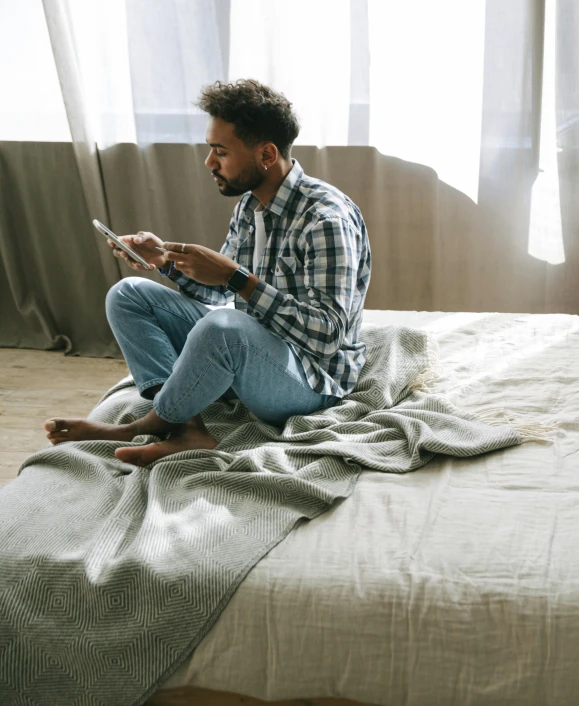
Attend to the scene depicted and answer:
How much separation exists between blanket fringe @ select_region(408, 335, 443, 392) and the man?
13 cm

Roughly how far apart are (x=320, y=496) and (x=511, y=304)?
1.68 m

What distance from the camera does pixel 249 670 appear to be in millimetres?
1107

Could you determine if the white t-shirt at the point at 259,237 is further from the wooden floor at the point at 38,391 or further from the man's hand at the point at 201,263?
the wooden floor at the point at 38,391

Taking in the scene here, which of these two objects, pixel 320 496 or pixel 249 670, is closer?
pixel 249 670

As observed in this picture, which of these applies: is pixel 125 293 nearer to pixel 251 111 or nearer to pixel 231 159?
pixel 231 159

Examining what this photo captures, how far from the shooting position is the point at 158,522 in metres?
1.27

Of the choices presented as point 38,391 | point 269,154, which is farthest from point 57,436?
point 38,391

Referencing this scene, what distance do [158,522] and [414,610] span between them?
425 mm

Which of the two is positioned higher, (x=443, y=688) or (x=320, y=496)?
(x=320, y=496)

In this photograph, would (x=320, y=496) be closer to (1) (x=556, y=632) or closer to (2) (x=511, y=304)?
(1) (x=556, y=632)

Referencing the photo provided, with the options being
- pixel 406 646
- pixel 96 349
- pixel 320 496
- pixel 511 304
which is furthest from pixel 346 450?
pixel 96 349

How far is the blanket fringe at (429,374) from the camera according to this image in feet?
5.64

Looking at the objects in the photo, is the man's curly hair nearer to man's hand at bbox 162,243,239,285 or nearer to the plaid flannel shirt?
the plaid flannel shirt

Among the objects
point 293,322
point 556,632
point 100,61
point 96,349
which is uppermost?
point 100,61
